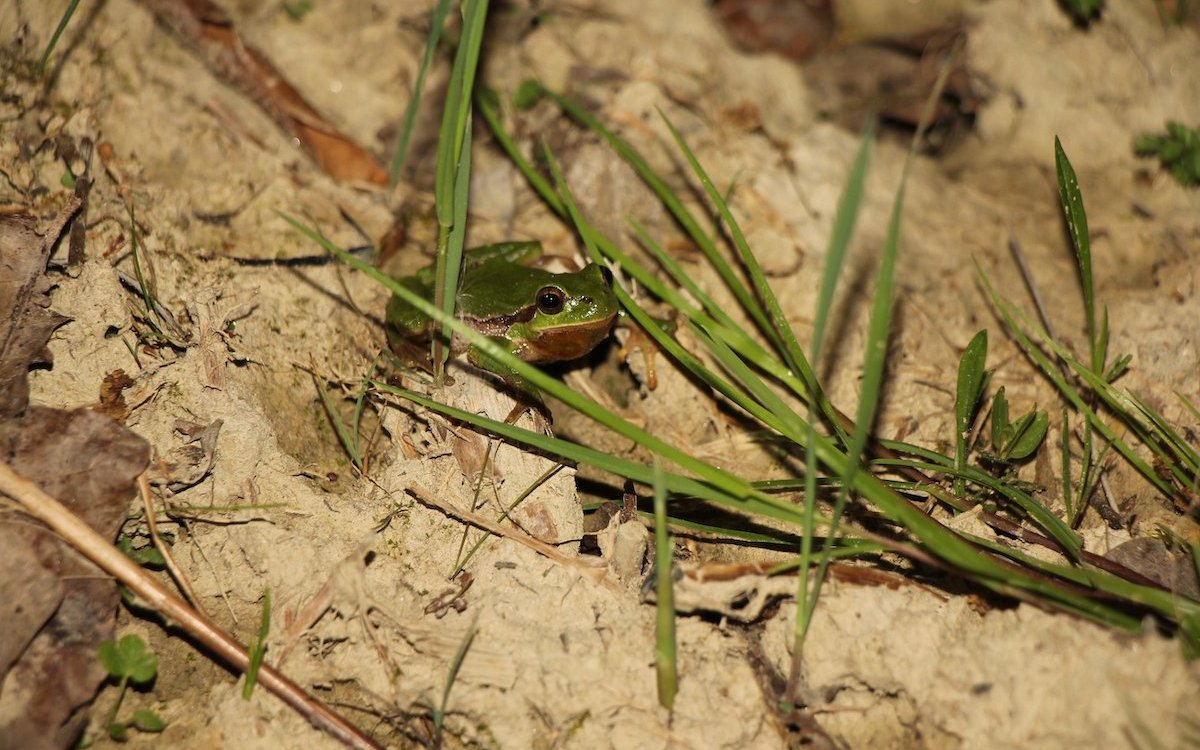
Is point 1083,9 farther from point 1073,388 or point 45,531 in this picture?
point 45,531

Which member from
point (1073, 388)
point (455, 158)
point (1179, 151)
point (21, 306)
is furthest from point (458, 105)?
point (1179, 151)

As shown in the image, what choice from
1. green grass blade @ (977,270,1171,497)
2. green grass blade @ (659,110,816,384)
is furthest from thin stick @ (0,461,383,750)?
green grass blade @ (977,270,1171,497)

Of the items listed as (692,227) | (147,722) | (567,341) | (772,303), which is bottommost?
(147,722)

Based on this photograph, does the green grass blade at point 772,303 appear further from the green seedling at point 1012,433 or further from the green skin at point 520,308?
the green seedling at point 1012,433

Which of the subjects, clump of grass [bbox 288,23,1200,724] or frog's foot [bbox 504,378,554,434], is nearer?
clump of grass [bbox 288,23,1200,724]

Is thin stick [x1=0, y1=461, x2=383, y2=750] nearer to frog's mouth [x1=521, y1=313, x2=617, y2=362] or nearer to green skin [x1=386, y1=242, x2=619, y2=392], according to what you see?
green skin [x1=386, y1=242, x2=619, y2=392]
